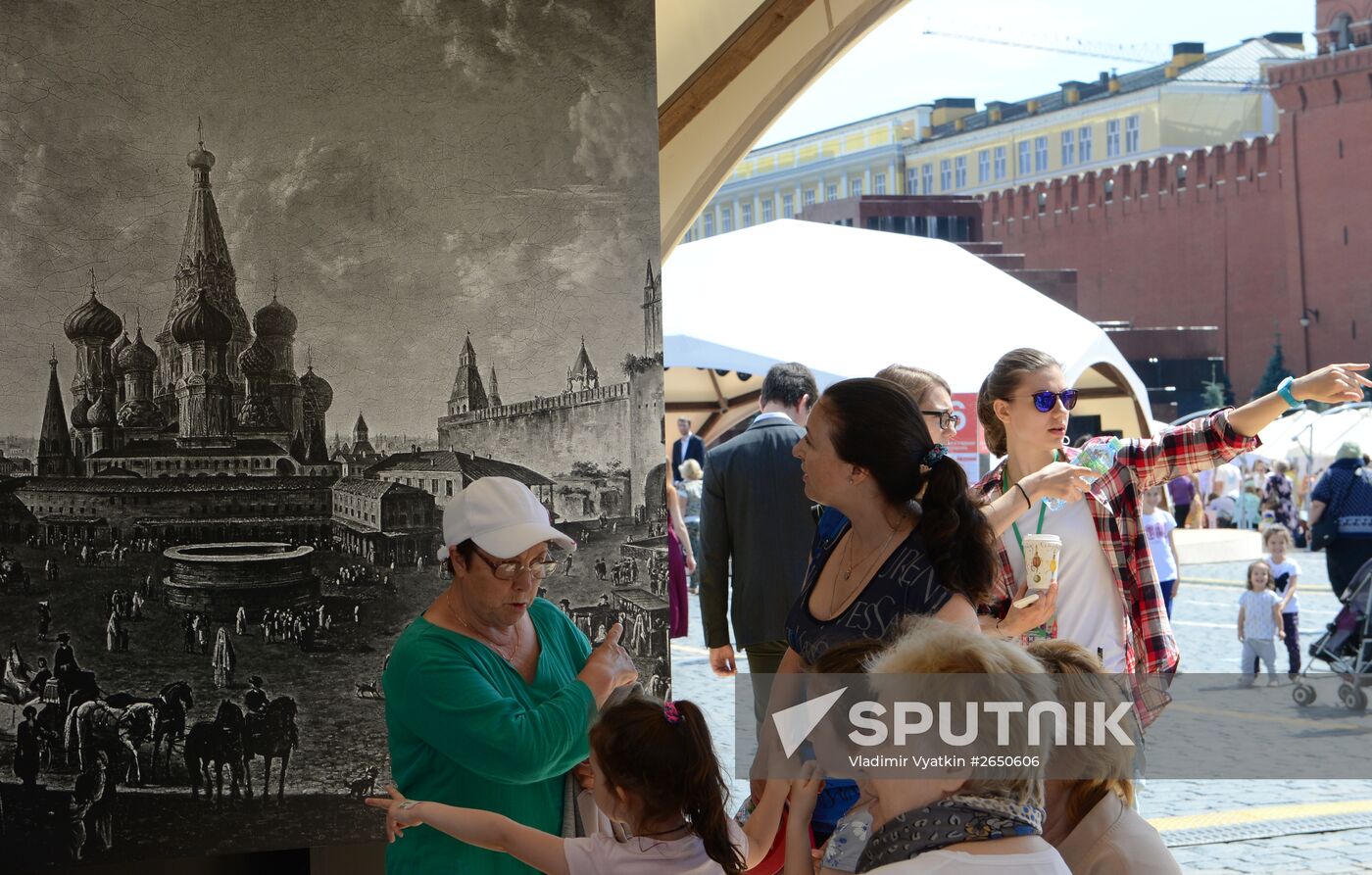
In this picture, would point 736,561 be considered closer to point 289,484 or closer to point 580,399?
point 580,399

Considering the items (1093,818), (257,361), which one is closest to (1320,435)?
(257,361)

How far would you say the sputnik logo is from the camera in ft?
8.04

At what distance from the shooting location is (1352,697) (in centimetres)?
895

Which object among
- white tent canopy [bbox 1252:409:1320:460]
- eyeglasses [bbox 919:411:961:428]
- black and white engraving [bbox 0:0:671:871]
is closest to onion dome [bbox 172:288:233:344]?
black and white engraving [bbox 0:0:671:871]

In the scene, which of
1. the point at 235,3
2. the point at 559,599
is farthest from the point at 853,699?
the point at 235,3

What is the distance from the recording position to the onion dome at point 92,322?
371cm

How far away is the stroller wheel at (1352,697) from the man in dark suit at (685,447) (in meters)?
6.78

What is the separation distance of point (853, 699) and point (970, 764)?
0.34 m

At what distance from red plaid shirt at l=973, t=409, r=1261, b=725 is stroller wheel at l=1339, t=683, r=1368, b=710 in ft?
18.9

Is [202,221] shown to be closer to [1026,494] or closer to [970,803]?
[1026,494]

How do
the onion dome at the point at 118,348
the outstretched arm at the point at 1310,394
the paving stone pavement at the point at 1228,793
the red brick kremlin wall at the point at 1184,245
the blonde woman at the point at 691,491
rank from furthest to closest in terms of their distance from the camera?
the red brick kremlin wall at the point at 1184,245, the blonde woman at the point at 691,491, the paving stone pavement at the point at 1228,793, the onion dome at the point at 118,348, the outstretched arm at the point at 1310,394

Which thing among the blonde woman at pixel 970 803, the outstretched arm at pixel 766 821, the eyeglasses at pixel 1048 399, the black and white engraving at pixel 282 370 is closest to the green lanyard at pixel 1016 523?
the eyeglasses at pixel 1048 399

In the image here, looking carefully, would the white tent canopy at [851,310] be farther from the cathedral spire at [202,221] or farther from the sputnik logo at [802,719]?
the sputnik logo at [802,719]

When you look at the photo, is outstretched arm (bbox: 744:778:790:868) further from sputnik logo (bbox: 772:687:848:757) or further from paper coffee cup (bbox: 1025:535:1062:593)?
paper coffee cup (bbox: 1025:535:1062:593)
